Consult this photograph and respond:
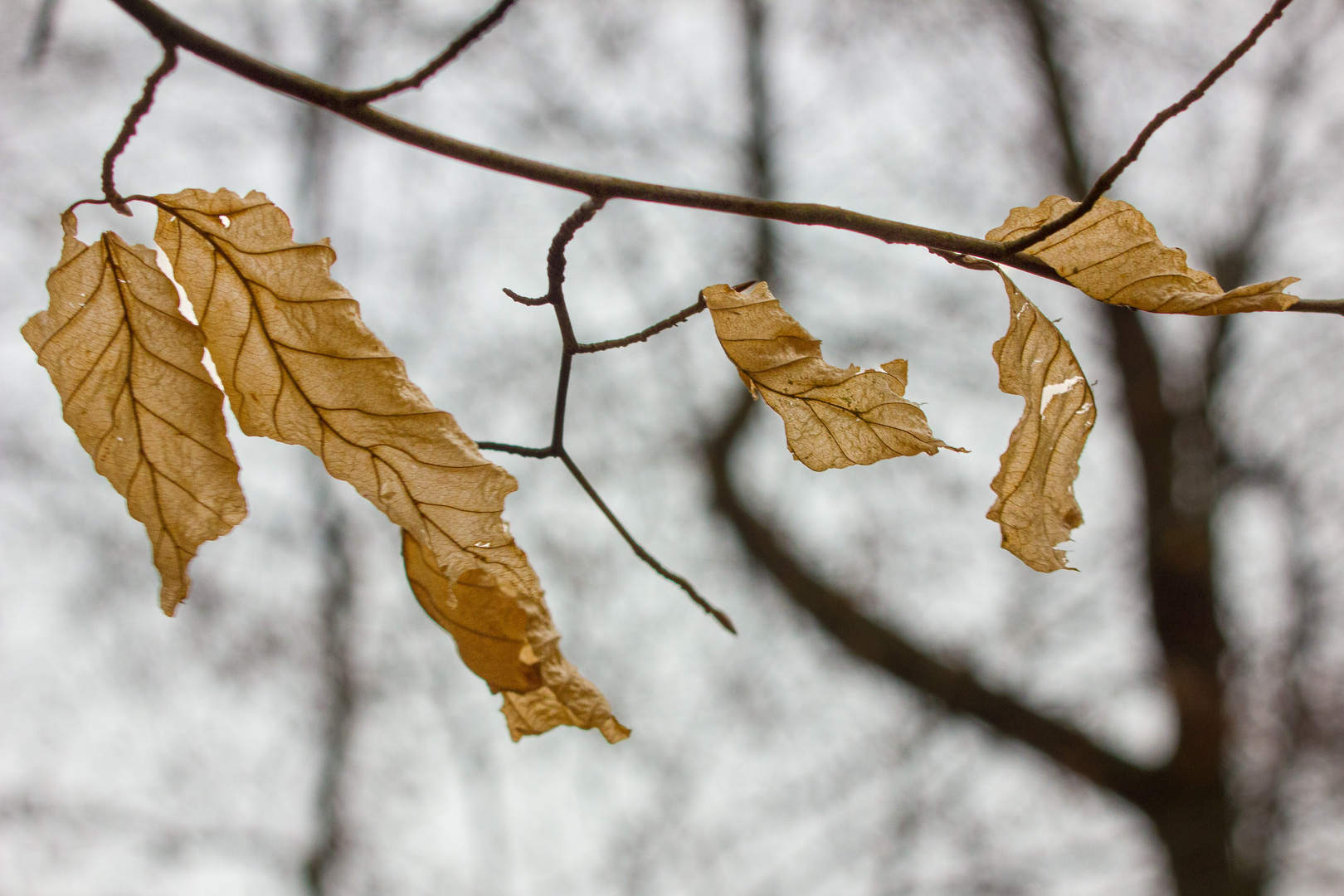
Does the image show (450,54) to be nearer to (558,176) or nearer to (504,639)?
(558,176)

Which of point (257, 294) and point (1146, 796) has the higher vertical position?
point (1146, 796)

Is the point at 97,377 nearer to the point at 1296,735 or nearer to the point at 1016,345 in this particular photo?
the point at 1016,345

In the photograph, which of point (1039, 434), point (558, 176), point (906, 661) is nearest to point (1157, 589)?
point (906, 661)

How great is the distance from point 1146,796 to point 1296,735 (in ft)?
1.77

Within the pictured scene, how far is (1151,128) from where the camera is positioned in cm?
29

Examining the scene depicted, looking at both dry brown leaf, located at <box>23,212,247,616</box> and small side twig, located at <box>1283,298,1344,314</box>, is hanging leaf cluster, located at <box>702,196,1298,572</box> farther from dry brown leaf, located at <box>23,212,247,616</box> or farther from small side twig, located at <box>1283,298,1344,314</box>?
dry brown leaf, located at <box>23,212,247,616</box>

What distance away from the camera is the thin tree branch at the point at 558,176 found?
0.95ft

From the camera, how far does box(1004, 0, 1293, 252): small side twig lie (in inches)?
11.2

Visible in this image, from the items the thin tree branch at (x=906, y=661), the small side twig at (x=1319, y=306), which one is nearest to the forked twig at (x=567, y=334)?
the small side twig at (x=1319, y=306)

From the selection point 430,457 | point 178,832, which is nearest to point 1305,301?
point 430,457

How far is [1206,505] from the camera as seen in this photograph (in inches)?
92.1

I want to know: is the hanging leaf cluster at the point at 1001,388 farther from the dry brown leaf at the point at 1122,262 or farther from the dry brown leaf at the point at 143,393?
the dry brown leaf at the point at 143,393

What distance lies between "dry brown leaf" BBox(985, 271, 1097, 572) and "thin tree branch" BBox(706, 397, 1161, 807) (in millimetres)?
2020

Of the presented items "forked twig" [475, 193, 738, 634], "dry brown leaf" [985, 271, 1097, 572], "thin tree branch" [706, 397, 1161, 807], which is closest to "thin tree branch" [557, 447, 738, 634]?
"forked twig" [475, 193, 738, 634]
